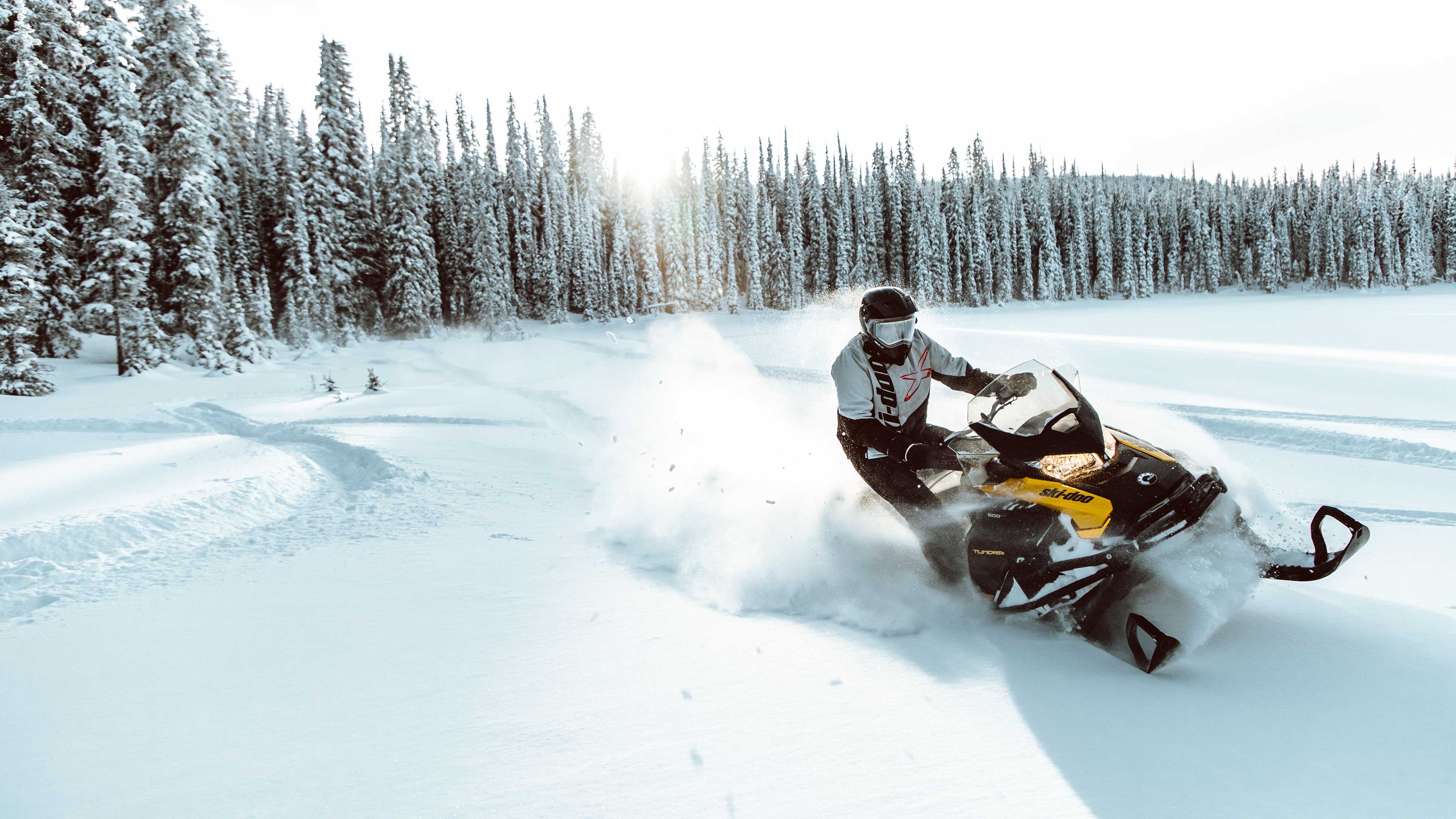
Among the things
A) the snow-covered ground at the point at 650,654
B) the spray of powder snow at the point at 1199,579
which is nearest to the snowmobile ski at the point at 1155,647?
the snow-covered ground at the point at 650,654

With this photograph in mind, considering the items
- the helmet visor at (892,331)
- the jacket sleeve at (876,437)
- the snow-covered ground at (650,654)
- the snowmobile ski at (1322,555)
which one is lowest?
the snow-covered ground at (650,654)

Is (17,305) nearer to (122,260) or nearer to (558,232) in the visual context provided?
(122,260)

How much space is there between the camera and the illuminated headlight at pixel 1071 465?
14.0 feet

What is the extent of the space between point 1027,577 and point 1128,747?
1.19 meters

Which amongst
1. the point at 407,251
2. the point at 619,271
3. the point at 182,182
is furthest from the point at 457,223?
the point at 182,182

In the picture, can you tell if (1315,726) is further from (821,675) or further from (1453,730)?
(821,675)

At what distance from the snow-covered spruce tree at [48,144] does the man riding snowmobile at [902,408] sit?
28.9m

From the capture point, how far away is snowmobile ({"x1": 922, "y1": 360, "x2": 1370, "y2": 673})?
155 inches

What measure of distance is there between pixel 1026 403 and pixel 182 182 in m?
33.2

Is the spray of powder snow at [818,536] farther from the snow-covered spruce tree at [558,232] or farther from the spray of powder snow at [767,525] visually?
the snow-covered spruce tree at [558,232]

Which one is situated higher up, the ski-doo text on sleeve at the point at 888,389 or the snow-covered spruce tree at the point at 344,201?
the snow-covered spruce tree at the point at 344,201

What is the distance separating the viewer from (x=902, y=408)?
5375 mm

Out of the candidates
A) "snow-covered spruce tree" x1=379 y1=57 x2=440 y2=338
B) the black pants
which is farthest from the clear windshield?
"snow-covered spruce tree" x1=379 y1=57 x2=440 y2=338

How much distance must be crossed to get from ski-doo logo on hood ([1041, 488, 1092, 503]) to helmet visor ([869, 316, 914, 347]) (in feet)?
4.73
